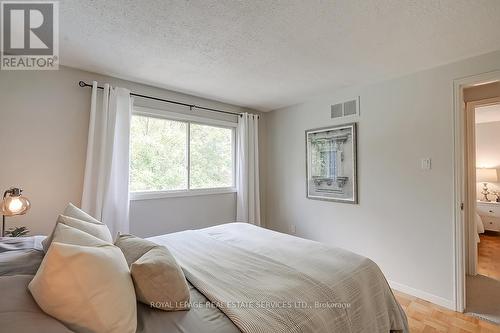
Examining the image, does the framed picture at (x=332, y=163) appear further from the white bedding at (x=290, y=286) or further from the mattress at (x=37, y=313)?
the mattress at (x=37, y=313)

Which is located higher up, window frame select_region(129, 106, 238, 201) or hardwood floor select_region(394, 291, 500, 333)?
window frame select_region(129, 106, 238, 201)

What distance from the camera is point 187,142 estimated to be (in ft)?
11.0

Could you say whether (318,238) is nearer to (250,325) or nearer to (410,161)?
(410,161)

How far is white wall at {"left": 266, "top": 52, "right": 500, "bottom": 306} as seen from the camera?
2.35 m

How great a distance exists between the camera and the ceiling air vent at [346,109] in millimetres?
3021

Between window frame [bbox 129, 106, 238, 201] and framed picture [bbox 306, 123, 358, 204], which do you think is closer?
window frame [bbox 129, 106, 238, 201]

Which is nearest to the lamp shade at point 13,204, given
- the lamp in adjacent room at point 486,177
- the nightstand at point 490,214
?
the nightstand at point 490,214

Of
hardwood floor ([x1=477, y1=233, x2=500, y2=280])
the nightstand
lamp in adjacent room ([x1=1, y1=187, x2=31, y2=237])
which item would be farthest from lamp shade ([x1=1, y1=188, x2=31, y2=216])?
the nightstand

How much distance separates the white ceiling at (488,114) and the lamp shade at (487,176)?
1.01m

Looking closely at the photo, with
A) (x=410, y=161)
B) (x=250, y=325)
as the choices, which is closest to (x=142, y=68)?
(x=250, y=325)

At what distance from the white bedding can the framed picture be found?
1.44 metres

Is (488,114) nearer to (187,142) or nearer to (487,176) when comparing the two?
(487,176)

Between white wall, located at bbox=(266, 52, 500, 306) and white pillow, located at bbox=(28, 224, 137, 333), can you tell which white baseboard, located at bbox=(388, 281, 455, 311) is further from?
white pillow, located at bbox=(28, 224, 137, 333)

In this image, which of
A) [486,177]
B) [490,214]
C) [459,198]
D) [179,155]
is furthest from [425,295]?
[486,177]
